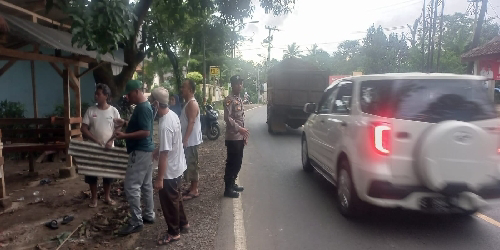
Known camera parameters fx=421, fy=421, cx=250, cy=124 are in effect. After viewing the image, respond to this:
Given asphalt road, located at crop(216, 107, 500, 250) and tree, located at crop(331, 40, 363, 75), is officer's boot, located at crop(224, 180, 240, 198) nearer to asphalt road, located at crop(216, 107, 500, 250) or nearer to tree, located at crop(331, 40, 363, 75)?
asphalt road, located at crop(216, 107, 500, 250)

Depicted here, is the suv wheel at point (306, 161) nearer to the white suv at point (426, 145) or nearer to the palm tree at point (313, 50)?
the white suv at point (426, 145)

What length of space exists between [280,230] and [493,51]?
69.3 feet

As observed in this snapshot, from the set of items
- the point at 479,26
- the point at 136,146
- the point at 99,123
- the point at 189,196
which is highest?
the point at 479,26

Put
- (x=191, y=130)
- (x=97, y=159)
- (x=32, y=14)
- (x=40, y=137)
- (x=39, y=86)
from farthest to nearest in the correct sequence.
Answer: (x=39, y=86) < (x=32, y=14) < (x=40, y=137) < (x=97, y=159) < (x=191, y=130)

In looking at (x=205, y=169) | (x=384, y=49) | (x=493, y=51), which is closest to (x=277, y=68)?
(x=205, y=169)

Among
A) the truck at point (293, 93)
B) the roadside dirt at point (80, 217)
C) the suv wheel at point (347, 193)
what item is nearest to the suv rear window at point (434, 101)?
the suv wheel at point (347, 193)

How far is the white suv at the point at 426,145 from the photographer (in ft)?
14.4

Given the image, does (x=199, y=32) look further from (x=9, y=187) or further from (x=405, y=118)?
(x=405, y=118)

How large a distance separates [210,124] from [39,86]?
5.46 m

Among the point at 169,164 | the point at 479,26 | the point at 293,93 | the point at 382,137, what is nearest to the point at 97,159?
the point at 169,164

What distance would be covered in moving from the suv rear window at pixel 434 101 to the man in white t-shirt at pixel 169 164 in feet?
7.48

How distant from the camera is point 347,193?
5.35 m

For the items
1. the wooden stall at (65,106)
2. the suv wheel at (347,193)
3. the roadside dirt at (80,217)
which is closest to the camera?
the roadside dirt at (80,217)

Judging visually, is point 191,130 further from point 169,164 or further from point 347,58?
point 347,58
